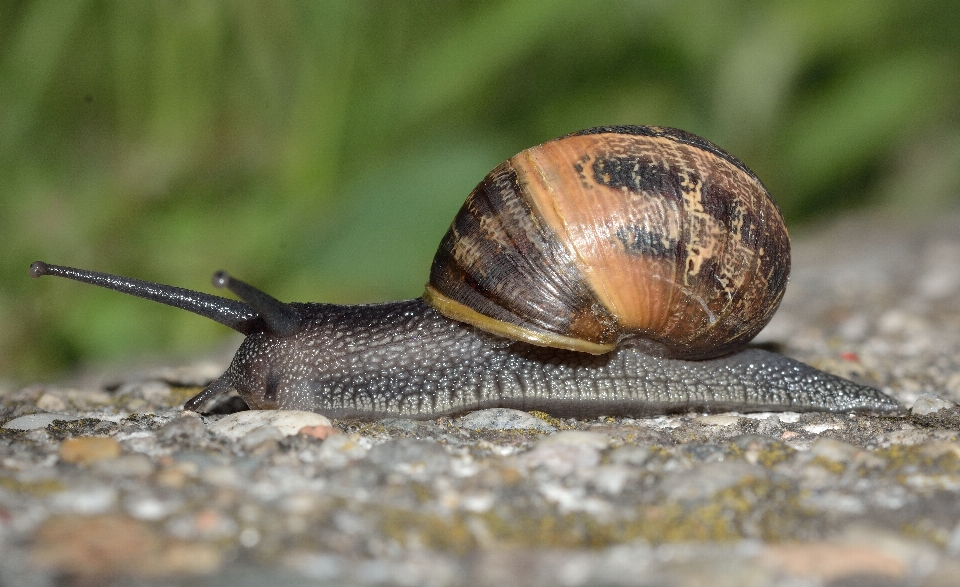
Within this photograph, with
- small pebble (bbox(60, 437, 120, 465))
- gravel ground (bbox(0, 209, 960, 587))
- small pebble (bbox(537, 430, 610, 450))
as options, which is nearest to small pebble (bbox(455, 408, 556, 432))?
gravel ground (bbox(0, 209, 960, 587))

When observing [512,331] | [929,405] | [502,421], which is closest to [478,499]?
[502,421]

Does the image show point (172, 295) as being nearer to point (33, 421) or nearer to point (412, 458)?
point (33, 421)

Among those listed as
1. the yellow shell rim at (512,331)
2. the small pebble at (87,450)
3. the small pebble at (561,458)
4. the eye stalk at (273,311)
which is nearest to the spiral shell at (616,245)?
the yellow shell rim at (512,331)

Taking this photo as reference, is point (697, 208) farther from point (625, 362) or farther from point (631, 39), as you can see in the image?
point (631, 39)

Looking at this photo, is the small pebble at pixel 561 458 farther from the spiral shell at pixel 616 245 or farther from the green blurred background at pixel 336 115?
the green blurred background at pixel 336 115

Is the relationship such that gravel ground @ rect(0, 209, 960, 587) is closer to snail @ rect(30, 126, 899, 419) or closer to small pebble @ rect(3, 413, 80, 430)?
small pebble @ rect(3, 413, 80, 430)

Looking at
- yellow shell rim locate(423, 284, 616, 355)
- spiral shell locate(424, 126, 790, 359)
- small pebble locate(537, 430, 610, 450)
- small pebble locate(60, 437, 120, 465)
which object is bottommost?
small pebble locate(60, 437, 120, 465)

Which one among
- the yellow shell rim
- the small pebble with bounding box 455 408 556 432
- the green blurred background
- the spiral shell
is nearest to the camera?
the small pebble with bounding box 455 408 556 432
